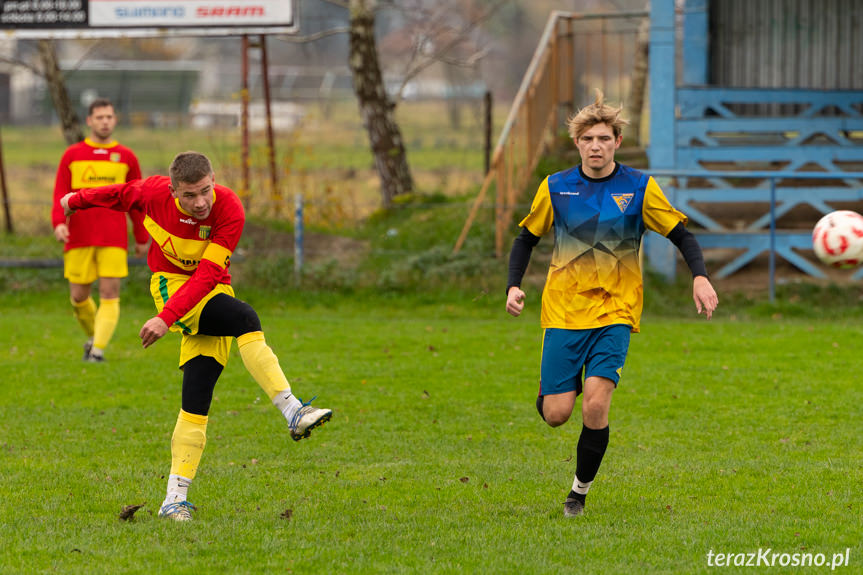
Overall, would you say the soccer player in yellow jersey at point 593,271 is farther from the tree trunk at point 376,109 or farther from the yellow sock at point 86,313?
the tree trunk at point 376,109

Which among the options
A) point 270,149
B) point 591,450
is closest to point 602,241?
point 591,450

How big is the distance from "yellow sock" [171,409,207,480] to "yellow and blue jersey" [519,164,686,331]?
6.10 ft

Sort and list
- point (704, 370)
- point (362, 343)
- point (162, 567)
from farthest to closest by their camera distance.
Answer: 1. point (362, 343)
2. point (704, 370)
3. point (162, 567)

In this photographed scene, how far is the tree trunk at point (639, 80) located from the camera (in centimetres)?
1864

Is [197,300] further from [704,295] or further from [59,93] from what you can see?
[59,93]

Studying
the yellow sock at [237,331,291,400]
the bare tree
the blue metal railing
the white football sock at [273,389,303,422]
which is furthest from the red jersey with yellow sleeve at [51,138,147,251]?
the bare tree

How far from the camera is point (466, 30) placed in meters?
17.9

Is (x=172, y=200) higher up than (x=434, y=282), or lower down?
higher up

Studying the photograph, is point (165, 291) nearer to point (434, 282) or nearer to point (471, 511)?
point (471, 511)

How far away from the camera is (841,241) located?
634 cm

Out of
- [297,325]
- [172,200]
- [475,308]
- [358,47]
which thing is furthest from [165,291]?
[358,47]

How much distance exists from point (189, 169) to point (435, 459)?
8.67 feet

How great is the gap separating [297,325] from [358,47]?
5928 millimetres

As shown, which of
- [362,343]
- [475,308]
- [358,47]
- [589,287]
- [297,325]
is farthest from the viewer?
[358,47]
